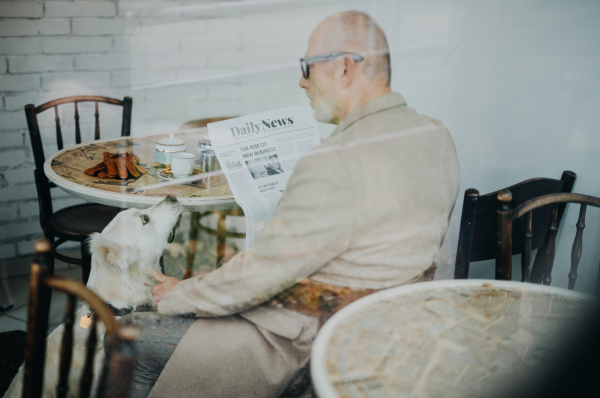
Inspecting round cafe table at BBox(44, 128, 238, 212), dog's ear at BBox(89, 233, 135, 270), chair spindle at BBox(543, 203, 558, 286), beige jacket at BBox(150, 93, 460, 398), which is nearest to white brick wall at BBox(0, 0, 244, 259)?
round cafe table at BBox(44, 128, 238, 212)

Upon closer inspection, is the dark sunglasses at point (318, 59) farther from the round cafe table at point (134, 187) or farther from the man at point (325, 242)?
the round cafe table at point (134, 187)

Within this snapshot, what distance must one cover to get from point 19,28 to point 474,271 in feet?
6.56

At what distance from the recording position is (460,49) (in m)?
1.30

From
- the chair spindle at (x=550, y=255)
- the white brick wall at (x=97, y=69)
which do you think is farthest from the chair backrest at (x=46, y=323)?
the white brick wall at (x=97, y=69)

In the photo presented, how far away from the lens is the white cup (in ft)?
4.19

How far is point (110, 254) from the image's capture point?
1.08 metres

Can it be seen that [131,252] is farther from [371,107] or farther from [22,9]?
[22,9]

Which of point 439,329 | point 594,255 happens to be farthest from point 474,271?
point 439,329

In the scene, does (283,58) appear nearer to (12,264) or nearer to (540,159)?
(540,159)

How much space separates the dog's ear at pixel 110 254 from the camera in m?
1.08

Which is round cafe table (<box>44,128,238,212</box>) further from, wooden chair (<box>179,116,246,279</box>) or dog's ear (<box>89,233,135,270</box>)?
wooden chair (<box>179,116,246,279</box>)

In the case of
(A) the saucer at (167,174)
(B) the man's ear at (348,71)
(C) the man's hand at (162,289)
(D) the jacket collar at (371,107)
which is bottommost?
(C) the man's hand at (162,289)

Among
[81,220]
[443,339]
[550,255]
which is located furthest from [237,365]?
[81,220]

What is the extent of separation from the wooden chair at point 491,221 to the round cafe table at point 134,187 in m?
0.63
